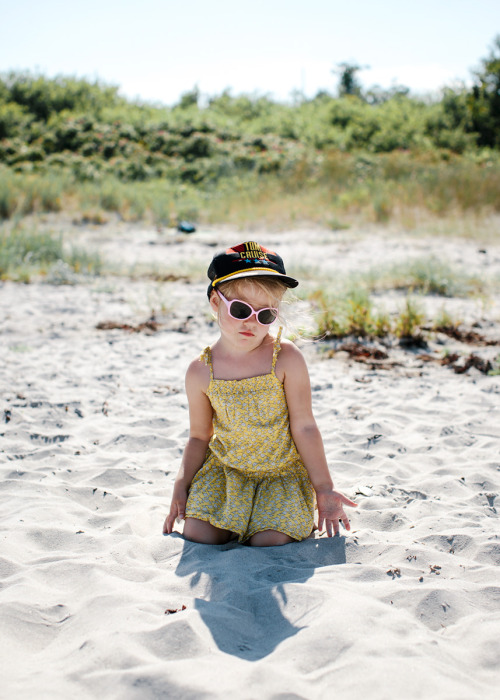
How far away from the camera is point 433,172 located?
13.5m

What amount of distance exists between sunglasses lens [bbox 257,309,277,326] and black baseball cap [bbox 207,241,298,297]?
4.9 inches

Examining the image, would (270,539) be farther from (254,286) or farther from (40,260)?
(40,260)

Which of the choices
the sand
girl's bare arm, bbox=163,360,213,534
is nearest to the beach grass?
the sand

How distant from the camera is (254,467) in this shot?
2.57 m

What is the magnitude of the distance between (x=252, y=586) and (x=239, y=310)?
96 centimetres

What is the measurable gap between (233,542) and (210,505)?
18 cm

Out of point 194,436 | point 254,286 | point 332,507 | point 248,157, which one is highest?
point 248,157

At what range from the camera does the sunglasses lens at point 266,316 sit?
232 cm

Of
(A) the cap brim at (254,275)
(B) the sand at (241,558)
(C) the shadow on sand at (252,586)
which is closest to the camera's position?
(B) the sand at (241,558)

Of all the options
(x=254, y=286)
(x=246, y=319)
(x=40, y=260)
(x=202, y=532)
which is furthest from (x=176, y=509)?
(x=40, y=260)

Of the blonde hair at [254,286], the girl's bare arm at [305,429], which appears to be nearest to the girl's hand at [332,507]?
the girl's bare arm at [305,429]

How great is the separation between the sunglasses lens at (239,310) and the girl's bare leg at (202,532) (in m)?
0.86

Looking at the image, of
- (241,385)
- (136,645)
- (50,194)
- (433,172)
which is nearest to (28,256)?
(50,194)

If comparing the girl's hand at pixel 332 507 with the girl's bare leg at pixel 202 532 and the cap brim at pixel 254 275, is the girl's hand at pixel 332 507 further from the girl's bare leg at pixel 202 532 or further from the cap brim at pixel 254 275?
the cap brim at pixel 254 275
